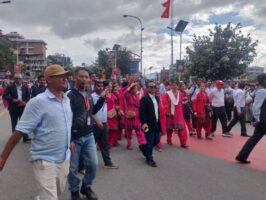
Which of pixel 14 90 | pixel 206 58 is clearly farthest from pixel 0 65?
pixel 14 90

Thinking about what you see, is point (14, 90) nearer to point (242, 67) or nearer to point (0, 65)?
point (242, 67)

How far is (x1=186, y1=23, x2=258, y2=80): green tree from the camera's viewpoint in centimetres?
2630

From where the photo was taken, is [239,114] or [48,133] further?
[239,114]

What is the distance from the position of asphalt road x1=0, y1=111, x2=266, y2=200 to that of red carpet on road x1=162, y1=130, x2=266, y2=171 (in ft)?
1.67

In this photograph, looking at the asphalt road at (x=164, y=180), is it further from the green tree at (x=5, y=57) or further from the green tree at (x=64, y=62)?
the green tree at (x=5, y=57)

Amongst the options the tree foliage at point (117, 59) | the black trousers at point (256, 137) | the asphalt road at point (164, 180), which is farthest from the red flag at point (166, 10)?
the tree foliage at point (117, 59)

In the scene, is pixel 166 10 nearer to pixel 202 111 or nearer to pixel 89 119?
pixel 202 111

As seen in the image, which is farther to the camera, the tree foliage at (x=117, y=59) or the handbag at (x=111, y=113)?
the tree foliage at (x=117, y=59)

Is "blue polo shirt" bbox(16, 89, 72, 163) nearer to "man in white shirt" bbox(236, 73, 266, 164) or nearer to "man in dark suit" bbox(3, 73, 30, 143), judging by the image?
"man in white shirt" bbox(236, 73, 266, 164)

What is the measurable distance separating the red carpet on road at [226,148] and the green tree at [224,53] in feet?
49.8

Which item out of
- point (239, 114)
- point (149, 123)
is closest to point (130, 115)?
point (149, 123)

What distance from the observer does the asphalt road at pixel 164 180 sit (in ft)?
18.5

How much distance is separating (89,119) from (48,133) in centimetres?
143

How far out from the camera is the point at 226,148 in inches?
384
